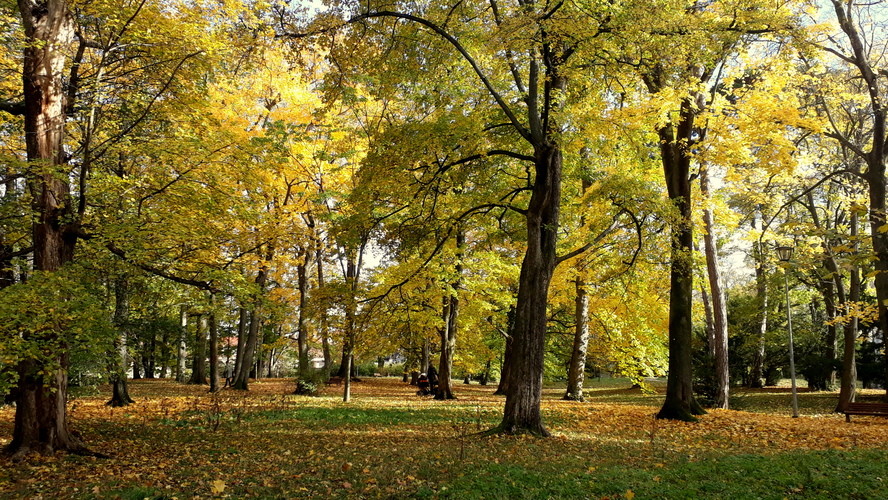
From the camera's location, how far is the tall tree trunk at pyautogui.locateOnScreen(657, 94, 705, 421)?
38.7 feet

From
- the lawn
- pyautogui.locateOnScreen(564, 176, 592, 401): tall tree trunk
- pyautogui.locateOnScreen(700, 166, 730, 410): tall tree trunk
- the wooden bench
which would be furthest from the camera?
pyautogui.locateOnScreen(564, 176, 592, 401): tall tree trunk

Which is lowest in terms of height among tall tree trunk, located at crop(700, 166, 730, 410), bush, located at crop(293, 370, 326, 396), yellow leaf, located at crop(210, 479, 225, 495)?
bush, located at crop(293, 370, 326, 396)

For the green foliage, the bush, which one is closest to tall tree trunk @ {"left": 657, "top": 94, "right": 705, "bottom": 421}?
the green foliage

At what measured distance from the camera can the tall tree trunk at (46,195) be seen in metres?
7.49

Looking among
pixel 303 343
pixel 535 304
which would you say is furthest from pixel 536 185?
pixel 303 343

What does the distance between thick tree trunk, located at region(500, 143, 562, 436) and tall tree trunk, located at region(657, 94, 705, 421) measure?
335cm

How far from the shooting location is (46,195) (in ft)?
25.9

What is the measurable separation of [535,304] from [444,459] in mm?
3478

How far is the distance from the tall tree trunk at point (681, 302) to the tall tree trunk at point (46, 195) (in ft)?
37.7

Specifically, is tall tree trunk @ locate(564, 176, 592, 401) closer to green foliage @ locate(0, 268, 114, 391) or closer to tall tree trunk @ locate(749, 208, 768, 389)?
tall tree trunk @ locate(749, 208, 768, 389)

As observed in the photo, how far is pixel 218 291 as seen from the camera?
931cm

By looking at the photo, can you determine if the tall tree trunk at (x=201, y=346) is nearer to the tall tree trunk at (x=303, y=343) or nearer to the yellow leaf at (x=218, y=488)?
the tall tree trunk at (x=303, y=343)

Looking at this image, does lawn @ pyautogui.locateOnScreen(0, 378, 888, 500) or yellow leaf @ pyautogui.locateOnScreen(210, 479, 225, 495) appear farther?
lawn @ pyautogui.locateOnScreen(0, 378, 888, 500)

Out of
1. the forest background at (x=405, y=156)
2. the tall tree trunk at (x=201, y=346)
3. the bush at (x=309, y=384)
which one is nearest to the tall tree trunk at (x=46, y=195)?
the forest background at (x=405, y=156)
